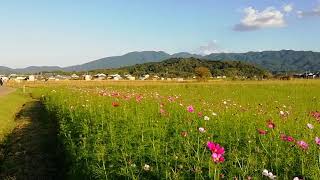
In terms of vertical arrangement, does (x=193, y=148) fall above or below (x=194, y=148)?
above

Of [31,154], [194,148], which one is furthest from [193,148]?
[31,154]

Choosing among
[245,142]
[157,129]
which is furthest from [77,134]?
[245,142]

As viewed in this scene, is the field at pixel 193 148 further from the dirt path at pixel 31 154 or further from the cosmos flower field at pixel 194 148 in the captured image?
the dirt path at pixel 31 154

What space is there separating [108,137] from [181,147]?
2.06 metres

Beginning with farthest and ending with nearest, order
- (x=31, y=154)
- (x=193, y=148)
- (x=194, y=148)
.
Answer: (x=31, y=154), (x=194, y=148), (x=193, y=148)

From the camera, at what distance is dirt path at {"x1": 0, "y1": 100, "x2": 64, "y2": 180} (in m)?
10.7

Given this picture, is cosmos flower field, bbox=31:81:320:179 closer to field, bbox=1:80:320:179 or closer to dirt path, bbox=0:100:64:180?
field, bbox=1:80:320:179

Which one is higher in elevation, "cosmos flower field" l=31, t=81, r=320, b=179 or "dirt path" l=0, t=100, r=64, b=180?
"cosmos flower field" l=31, t=81, r=320, b=179

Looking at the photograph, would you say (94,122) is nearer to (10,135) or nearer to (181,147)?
(181,147)

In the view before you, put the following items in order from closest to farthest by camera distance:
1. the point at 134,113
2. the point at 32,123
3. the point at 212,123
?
1. the point at 212,123
2. the point at 134,113
3. the point at 32,123

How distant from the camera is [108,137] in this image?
882 centimetres

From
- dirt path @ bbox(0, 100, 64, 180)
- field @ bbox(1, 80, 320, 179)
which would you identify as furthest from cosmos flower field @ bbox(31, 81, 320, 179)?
dirt path @ bbox(0, 100, 64, 180)

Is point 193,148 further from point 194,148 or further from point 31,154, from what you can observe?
point 31,154

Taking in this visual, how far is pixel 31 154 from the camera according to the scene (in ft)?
42.6
